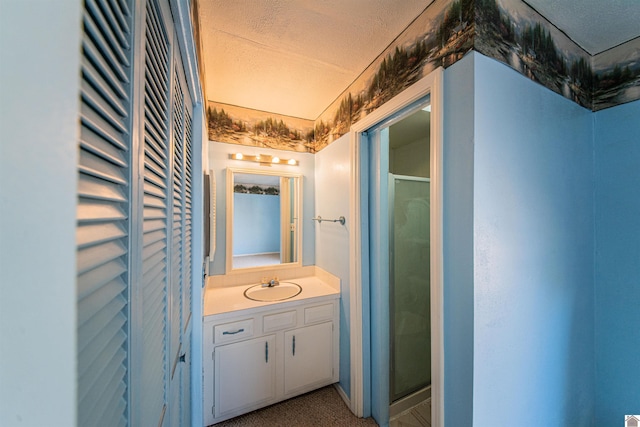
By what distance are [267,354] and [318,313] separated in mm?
484

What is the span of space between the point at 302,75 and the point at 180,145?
46.0 inches

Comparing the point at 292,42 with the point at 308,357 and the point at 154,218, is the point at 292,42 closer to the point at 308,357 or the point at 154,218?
the point at 154,218

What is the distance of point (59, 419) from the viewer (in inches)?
6.2

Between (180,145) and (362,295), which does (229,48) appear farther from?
(362,295)

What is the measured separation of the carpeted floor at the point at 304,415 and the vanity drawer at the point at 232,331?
23.7 inches

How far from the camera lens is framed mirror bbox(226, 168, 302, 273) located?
2.20 metres

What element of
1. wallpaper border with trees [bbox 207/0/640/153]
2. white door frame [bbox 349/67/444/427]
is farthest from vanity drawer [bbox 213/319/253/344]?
wallpaper border with trees [bbox 207/0/640/153]

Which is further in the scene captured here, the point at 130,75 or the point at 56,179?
the point at 130,75

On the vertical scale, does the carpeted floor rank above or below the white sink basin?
below

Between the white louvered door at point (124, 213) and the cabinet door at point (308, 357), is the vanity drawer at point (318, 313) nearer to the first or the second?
the cabinet door at point (308, 357)

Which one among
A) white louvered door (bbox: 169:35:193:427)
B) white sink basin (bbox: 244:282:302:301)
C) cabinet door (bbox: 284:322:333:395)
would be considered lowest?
cabinet door (bbox: 284:322:333:395)

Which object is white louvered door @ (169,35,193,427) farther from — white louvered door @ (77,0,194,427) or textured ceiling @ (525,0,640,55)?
textured ceiling @ (525,0,640,55)

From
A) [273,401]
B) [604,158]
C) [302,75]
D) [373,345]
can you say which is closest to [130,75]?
[302,75]

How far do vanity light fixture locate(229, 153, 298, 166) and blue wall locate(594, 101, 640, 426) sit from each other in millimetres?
2262
